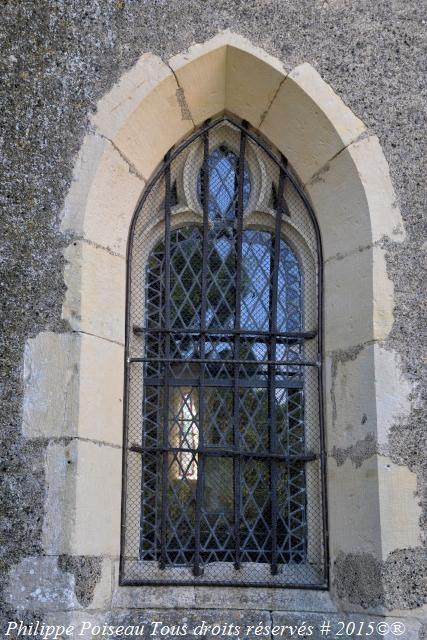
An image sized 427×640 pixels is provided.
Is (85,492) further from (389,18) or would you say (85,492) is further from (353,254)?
(389,18)

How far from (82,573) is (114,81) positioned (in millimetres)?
2190

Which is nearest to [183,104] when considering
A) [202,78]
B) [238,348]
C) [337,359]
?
[202,78]

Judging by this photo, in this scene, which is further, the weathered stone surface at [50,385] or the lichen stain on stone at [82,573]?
the weathered stone surface at [50,385]

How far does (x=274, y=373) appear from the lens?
4.36 metres

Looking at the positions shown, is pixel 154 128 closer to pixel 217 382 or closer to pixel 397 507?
pixel 217 382

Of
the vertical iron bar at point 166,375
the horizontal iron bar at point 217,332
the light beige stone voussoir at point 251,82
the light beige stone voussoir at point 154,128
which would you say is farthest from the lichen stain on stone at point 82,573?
the light beige stone voussoir at point 251,82

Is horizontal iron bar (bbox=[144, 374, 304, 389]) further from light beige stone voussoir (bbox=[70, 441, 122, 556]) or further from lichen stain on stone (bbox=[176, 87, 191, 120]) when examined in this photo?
lichen stain on stone (bbox=[176, 87, 191, 120])

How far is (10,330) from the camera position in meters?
3.95

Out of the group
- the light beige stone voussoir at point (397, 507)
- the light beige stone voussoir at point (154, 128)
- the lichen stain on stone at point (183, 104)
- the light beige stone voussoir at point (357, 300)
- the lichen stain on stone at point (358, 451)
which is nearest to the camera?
the light beige stone voussoir at point (397, 507)

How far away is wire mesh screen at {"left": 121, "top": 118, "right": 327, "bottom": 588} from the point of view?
4.18 meters

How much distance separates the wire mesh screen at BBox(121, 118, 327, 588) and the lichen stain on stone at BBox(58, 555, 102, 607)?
25 centimetres

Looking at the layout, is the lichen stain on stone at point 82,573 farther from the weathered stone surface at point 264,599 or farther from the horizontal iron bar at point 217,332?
the horizontal iron bar at point 217,332

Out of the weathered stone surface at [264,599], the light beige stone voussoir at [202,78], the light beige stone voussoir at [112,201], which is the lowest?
the weathered stone surface at [264,599]

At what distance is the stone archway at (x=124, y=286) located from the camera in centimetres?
390
